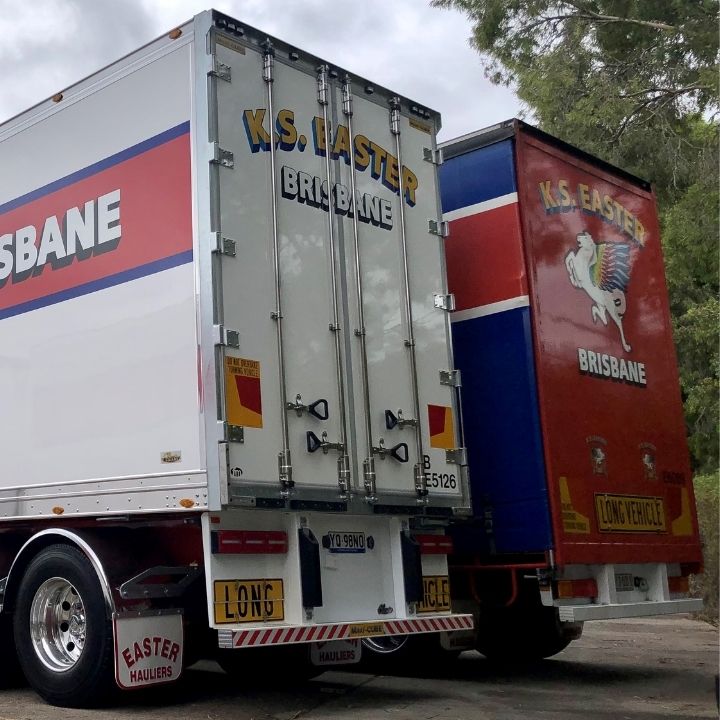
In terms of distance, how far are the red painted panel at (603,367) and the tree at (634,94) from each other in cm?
959

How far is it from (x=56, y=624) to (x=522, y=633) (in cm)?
402

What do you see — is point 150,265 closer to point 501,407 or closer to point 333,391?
point 333,391

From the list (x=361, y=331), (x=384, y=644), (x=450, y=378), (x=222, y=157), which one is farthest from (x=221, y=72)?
(x=384, y=644)

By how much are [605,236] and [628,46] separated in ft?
40.1

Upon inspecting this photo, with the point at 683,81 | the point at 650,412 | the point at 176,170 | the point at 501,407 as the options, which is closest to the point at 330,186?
the point at 176,170

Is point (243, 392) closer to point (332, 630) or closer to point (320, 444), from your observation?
point (320, 444)

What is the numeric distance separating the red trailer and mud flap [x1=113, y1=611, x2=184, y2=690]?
2.37 m

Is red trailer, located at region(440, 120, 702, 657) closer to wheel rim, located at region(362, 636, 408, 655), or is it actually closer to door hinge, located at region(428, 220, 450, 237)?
door hinge, located at region(428, 220, 450, 237)

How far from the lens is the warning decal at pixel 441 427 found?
797 cm

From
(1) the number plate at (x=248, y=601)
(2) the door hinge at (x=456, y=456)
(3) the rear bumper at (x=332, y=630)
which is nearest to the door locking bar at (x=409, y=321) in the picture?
(2) the door hinge at (x=456, y=456)

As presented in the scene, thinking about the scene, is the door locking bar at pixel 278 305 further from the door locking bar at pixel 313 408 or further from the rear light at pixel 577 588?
the rear light at pixel 577 588

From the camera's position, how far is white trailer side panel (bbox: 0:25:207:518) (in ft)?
22.8

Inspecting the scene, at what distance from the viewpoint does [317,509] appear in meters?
7.07

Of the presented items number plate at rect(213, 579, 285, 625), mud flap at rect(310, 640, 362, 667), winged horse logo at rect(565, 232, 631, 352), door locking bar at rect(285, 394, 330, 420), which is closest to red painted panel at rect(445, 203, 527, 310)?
winged horse logo at rect(565, 232, 631, 352)
